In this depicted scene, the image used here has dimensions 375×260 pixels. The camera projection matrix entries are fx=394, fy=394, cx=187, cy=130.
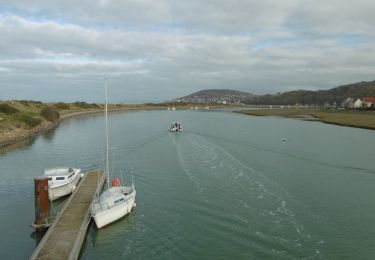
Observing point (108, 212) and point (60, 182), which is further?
point (60, 182)

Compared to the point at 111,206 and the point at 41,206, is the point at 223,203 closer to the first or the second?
the point at 111,206

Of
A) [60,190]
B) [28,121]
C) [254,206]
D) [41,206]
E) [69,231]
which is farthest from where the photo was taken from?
[28,121]

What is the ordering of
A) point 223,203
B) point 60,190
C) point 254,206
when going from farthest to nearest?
point 60,190
point 223,203
point 254,206

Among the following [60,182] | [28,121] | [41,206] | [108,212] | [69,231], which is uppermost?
[28,121]

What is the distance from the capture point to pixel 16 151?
4909 cm

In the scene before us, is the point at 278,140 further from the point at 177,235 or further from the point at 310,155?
the point at 177,235

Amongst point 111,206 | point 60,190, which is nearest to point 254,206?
point 111,206

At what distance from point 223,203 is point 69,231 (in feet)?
33.8

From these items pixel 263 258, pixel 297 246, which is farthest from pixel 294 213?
pixel 263 258

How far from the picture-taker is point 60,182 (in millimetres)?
27000

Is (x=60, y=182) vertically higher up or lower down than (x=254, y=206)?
higher up

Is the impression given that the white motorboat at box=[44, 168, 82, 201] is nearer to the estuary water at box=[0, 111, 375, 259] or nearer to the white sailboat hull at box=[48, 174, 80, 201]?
the white sailboat hull at box=[48, 174, 80, 201]

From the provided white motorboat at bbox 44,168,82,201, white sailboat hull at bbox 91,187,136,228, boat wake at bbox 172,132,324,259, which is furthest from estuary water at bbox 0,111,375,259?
white motorboat at bbox 44,168,82,201

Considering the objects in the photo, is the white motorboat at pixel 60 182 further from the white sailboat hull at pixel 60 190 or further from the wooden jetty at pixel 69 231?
the wooden jetty at pixel 69 231
